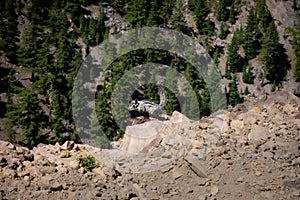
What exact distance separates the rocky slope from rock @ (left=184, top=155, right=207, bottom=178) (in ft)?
0.14

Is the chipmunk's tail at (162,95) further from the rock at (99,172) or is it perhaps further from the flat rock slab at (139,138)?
the rock at (99,172)

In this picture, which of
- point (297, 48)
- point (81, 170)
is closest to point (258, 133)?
point (81, 170)

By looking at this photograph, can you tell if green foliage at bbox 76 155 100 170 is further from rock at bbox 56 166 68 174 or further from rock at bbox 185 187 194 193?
rock at bbox 185 187 194 193

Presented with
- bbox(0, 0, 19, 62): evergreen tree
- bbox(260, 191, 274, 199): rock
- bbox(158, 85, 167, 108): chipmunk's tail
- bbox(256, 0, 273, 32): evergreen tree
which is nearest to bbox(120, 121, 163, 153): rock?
bbox(260, 191, 274, 199): rock

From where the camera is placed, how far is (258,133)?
59.9 feet

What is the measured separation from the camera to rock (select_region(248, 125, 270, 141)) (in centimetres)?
1805

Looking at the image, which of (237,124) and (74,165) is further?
(237,124)

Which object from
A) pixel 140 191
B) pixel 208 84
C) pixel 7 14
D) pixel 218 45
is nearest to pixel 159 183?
pixel 140 191

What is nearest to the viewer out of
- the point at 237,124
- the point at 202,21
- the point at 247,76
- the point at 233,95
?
the point at 237,124

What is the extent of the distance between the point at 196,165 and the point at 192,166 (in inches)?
8.0

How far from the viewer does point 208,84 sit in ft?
219

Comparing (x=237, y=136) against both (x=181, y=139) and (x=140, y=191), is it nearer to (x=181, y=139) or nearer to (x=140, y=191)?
(x=181, y=139)

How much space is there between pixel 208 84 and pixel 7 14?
127ft

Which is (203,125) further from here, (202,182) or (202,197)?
(202,197)
